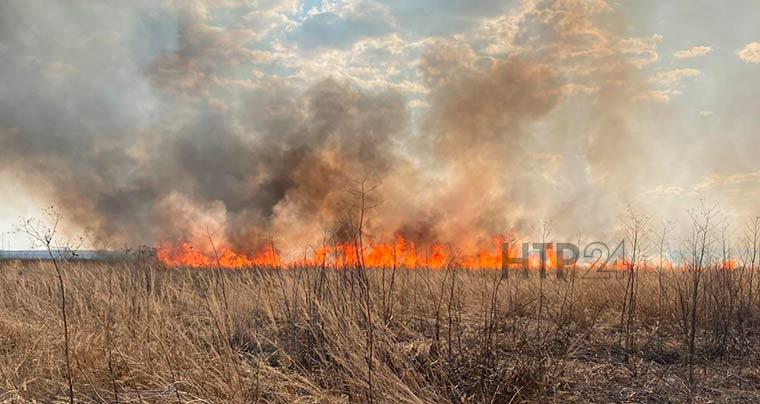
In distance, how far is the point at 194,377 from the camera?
419 cm

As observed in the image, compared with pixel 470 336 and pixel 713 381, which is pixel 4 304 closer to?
pixel 470 336

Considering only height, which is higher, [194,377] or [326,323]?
[326,323]

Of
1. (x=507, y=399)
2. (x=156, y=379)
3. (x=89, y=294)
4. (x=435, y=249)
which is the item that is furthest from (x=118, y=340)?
(x=435, y=249)

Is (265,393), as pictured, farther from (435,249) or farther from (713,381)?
(435,249)

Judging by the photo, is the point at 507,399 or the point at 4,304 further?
the point at 4,304

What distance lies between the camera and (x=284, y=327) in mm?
6461

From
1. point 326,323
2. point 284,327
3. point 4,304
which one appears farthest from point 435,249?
point 4,304

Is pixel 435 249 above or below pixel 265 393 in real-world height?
above

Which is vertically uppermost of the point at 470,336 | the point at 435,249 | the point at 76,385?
the point at 435,249

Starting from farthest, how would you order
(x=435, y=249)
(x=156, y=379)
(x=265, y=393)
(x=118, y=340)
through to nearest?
(x=435, y=249), (x=118, y=340), (x=156, y=379), (x=265, y=393)

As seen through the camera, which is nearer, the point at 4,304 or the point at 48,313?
the point at 48,313

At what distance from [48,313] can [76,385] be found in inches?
135

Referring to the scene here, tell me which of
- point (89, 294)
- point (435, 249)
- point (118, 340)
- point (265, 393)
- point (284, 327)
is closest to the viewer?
point (265, 393)

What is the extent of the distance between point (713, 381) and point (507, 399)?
7.52 ft
